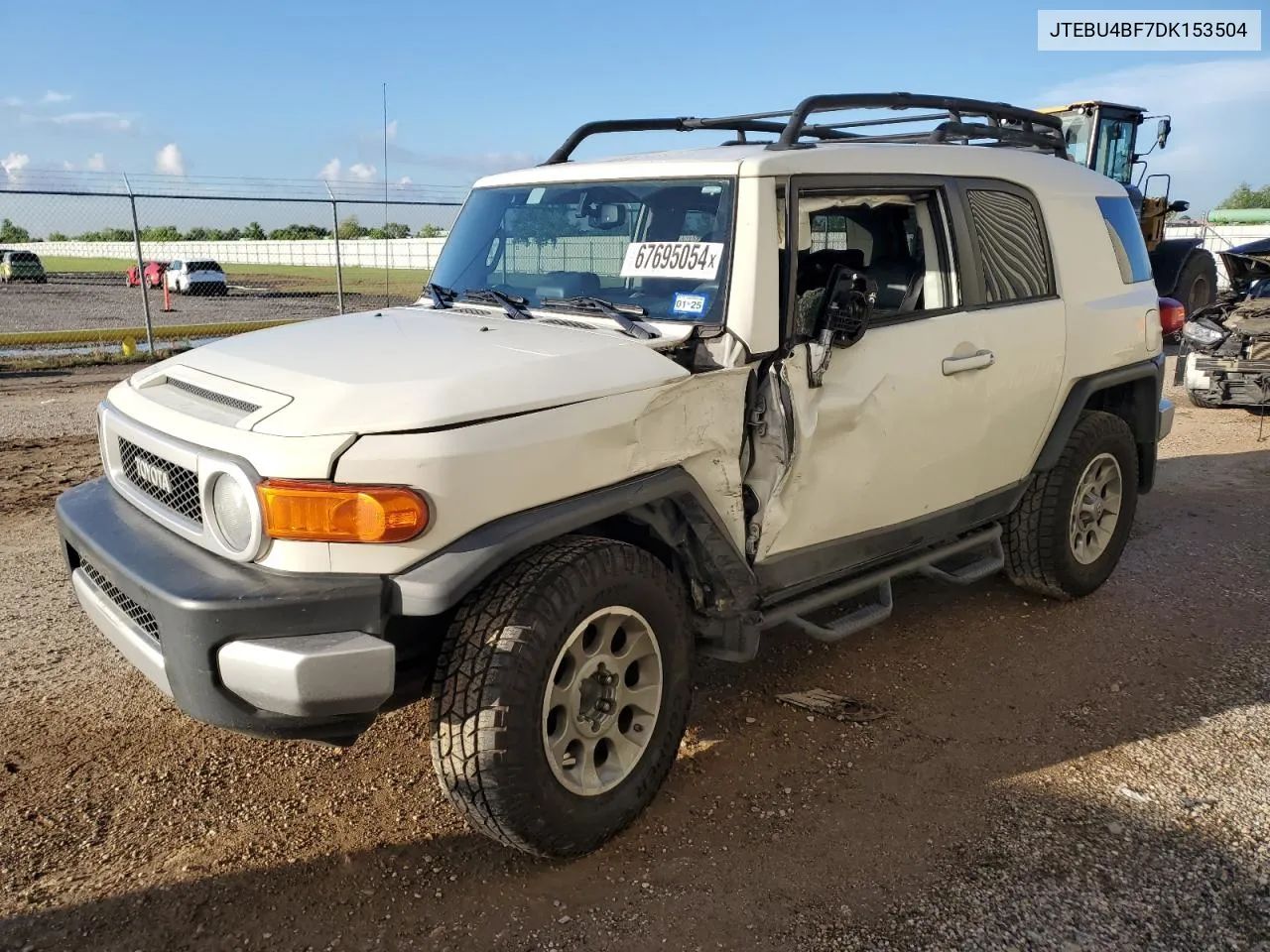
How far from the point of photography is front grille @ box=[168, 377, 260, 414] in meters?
2.71

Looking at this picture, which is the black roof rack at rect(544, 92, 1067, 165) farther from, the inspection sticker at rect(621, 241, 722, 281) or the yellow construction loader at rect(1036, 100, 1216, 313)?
the yellow construction loader at rect(1036, 100, 1216, 313)

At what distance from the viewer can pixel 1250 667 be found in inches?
166

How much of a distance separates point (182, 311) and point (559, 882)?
23401 mm

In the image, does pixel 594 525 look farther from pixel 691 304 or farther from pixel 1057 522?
pixel 1057 522

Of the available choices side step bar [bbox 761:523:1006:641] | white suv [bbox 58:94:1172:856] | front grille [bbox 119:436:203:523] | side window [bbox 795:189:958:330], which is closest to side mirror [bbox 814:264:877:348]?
white suv [bbox 58:94:1172:856]

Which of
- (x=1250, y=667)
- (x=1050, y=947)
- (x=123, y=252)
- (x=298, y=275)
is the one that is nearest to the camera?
(x=1050, y=947)

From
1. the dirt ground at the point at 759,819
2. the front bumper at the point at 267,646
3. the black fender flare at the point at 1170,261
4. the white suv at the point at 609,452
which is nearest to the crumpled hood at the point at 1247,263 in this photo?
the black fender flare at the point at 1170,261

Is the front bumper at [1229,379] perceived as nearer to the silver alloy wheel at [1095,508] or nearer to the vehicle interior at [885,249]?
the silver alloy wheel at [1095,508]

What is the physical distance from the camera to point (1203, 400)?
10.5 m

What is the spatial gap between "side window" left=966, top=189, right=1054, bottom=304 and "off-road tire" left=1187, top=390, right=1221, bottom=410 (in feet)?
24.0

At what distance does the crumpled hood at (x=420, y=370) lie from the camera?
8.27ft

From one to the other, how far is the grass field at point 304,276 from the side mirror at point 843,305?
17062mm

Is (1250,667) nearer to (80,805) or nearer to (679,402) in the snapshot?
(679,402)

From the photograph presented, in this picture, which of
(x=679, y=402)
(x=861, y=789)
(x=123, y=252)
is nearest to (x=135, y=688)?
(x=679, y=402)
